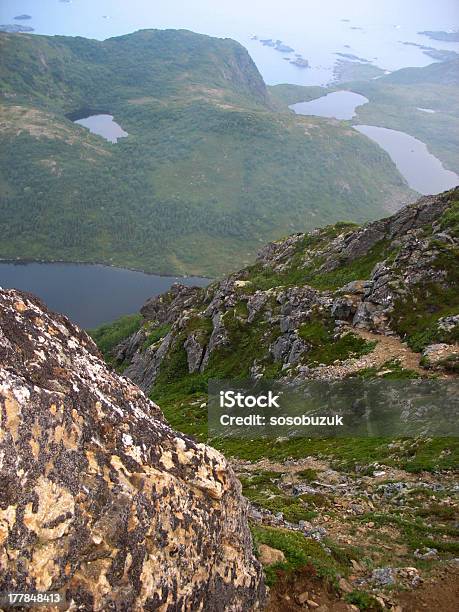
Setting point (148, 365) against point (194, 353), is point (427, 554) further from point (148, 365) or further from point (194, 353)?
point (148, 365)

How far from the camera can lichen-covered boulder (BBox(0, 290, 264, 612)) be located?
39.1ft

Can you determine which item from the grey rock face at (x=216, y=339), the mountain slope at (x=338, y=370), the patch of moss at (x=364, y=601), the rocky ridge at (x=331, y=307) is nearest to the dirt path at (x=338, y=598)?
the mountain slope at (x=338, y=370)

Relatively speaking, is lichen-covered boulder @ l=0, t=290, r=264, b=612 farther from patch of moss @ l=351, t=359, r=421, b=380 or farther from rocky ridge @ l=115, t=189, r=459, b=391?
rocky ridge @ l=115, t=189, r=459, b=391

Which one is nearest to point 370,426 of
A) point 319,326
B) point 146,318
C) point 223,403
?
point 319,326

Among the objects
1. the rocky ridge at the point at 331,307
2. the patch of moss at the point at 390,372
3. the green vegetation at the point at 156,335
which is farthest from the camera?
the green vegetation at the point at 156,335

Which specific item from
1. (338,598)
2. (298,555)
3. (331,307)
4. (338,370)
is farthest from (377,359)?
(338,598)

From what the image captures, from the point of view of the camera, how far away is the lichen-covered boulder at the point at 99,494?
39.1 feet

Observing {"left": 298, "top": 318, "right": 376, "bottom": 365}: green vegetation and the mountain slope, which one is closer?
the mountain slope

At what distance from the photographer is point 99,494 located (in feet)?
42.9

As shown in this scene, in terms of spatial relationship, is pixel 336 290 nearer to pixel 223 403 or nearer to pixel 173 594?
pixel 223 403

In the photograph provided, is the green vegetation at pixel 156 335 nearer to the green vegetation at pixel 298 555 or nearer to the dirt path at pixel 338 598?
the green vegetation at pixel 298 555

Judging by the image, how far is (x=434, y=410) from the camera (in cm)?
3594

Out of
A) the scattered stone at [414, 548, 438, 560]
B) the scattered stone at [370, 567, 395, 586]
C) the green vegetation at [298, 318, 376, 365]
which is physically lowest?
the scattered stone at [370, 567, 395, 586]

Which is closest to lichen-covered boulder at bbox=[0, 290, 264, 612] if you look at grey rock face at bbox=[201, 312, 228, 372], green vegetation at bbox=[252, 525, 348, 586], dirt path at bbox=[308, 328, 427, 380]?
green vegetation at bbox=[252, 525, 348, 586]
